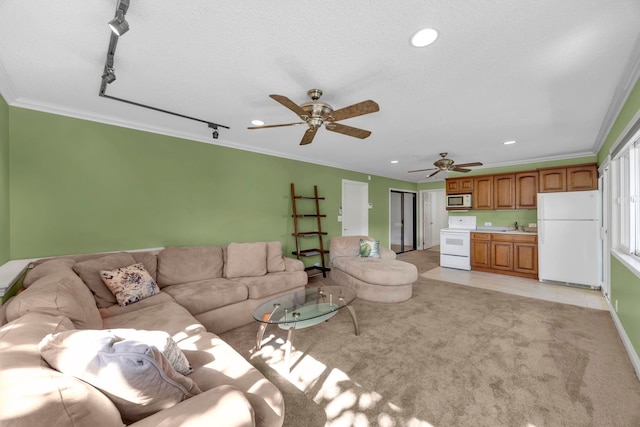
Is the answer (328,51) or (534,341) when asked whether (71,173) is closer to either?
(328,51)

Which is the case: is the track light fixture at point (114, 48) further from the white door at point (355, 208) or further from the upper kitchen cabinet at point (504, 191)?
the upper kitchen cabinet at point (504, 191)

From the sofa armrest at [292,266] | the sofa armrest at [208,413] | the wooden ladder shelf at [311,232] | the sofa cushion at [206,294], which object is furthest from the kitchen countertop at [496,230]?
the sofa armrest at [208,413]

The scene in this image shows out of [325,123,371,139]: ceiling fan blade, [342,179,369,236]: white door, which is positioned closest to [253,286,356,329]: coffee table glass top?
[325,123,371,139]: ceiling fan blade

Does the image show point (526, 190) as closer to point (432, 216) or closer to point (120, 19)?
point (432, 216)

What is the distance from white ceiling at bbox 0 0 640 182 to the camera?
4.53 ft

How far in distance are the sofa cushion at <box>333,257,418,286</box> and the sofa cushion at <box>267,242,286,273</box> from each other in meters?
1.17

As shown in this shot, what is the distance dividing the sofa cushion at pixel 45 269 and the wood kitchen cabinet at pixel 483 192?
6941mm

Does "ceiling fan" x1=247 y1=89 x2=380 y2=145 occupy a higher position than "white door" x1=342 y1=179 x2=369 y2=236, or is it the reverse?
"ceiling fan" x1=247 y1=89 x2=380 y2=145

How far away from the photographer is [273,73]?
1960mm

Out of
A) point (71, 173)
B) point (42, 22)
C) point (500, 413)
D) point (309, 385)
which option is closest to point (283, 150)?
point (71, 173)

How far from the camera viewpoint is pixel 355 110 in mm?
1997

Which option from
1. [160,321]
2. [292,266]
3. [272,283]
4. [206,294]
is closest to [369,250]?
[292,266]

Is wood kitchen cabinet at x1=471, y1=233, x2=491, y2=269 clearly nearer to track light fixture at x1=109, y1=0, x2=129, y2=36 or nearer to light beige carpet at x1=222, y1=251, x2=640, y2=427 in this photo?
light beige carpet at x1=222, y1=251, x2=640, y2=427

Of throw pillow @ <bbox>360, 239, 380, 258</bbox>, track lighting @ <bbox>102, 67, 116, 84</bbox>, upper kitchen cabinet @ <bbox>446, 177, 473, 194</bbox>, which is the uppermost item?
track lighting @ <bbox>102, 67, 116, 84</bbox>
